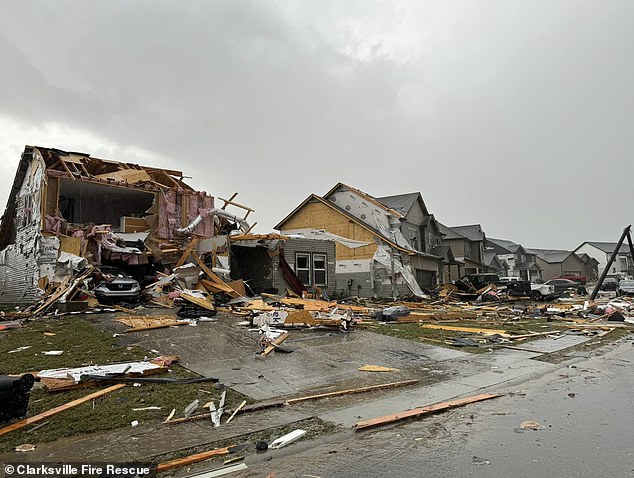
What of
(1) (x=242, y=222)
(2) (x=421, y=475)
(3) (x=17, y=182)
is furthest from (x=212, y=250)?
(2) (x=421, y=475)

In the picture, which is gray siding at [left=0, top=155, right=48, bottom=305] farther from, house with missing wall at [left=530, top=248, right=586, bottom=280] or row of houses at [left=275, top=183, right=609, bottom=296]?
house with missing wall at [left=530, top=248, right=586, bottom=280]

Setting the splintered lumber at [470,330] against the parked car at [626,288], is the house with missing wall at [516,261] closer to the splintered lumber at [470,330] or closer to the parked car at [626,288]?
the parked car at [626,288]

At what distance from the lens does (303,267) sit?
25438 millimetres

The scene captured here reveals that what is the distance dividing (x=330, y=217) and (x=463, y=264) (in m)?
19.0

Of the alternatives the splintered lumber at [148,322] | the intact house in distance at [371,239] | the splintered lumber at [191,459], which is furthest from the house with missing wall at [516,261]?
the splintered lumber at [191,459]

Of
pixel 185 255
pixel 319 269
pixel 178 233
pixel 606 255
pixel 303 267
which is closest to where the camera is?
pixel 185 255

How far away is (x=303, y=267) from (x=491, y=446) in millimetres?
21396

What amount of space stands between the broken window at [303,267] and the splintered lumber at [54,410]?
63.0 ft

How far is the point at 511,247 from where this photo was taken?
75000 mm

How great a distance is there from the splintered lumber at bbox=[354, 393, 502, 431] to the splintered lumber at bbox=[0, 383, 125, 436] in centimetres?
325

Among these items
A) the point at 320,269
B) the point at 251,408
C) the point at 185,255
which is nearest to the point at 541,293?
the point at 320,269

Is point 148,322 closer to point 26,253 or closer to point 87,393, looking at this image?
point 87,393

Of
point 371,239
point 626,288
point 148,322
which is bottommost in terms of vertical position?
point 148,322

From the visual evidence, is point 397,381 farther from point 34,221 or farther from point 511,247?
point 511,247
